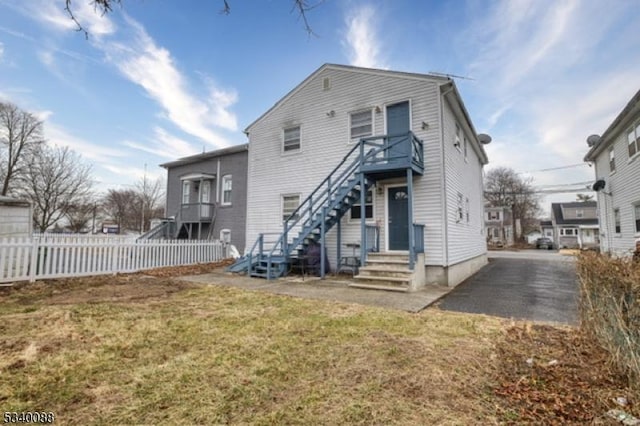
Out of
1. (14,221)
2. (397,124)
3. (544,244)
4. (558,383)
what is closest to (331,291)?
(558,383)

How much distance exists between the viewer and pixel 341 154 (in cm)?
1129

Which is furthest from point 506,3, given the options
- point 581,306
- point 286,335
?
point 286,335

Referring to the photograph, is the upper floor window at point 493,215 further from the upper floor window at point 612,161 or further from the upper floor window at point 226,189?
the upper floor window at point 226,189

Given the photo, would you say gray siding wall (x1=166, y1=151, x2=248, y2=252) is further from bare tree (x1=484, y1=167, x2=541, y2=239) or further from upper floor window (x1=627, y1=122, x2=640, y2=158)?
bare tree (x1=484, y1=167, x2=541, y2=239)

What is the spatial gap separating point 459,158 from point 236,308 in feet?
33.1

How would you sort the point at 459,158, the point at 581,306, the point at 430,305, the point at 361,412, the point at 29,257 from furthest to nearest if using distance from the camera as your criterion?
the point at 459,158 < the point at 29,257 < the point at 430,305 < the point at 581,306 < the point at 361,412

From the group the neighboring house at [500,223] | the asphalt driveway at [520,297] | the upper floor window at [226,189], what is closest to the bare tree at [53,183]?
the upper floor window at [226,189]

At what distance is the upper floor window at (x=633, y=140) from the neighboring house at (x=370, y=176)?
521 cm

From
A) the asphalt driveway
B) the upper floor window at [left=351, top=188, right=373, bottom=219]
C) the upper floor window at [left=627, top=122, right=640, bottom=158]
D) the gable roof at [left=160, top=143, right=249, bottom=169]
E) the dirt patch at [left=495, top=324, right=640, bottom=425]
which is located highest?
the gable roof at [left=160, top=143, right=249, bottom=169]

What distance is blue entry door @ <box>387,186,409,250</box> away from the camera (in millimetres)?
9953

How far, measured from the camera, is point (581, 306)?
13.0 feet

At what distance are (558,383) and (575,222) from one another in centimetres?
5289

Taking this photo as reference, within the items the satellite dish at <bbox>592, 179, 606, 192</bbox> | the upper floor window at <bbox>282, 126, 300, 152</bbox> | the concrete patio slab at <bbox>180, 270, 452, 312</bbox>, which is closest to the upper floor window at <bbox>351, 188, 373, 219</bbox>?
the concrete patio slab at <bbox>180, 270, 452, 312</bbox>

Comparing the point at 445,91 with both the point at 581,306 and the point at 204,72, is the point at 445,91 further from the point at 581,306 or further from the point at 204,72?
the point at 204,72
